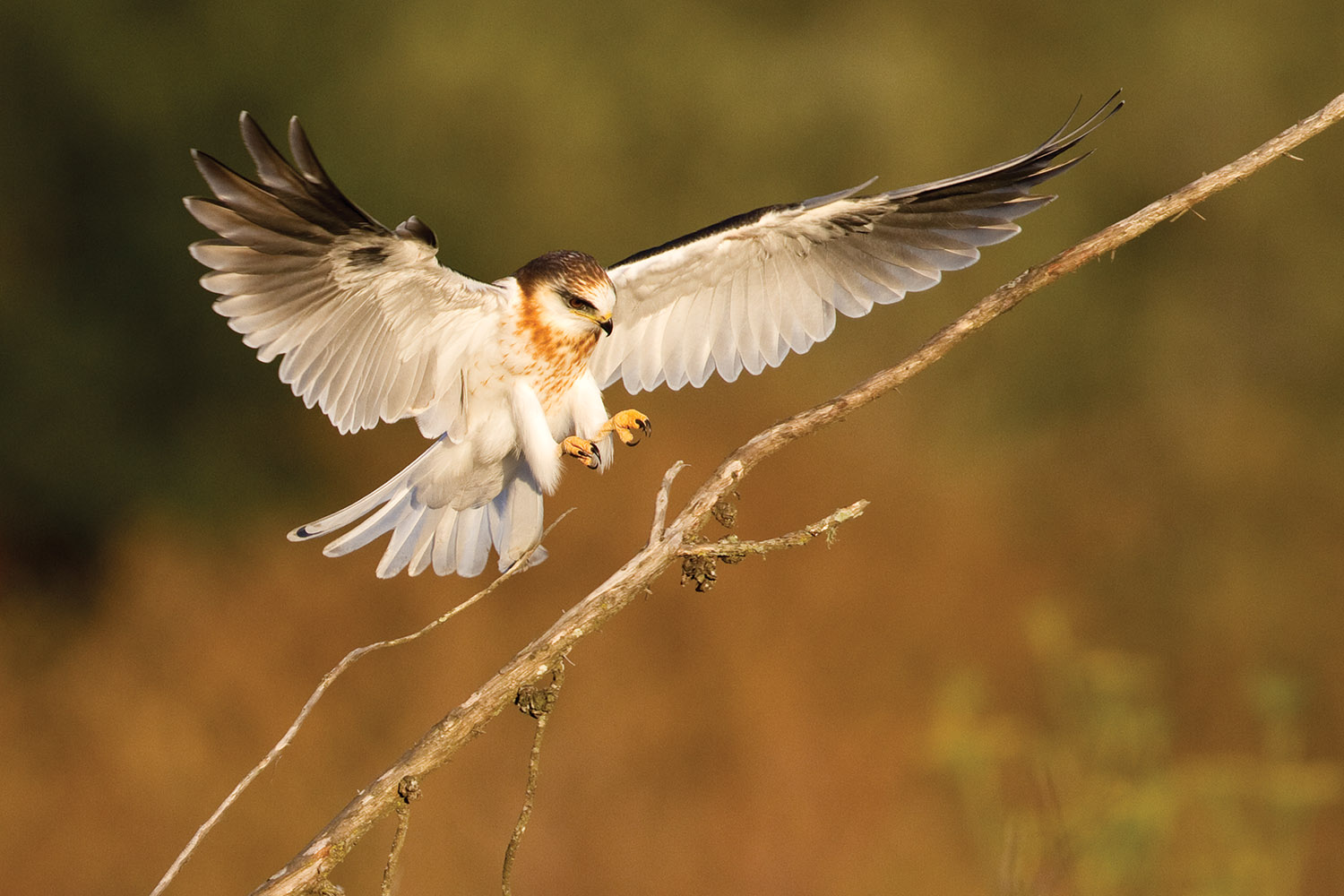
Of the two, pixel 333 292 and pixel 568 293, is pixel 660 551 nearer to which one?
pixel 568 293

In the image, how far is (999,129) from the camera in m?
8.69

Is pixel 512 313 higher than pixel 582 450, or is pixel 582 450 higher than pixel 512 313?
pixel 512 313

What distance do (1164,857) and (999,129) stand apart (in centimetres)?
560

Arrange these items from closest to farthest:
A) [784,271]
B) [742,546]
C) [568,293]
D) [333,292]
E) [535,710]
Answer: [535,710], [742,546], [333,292], [568,293], [784,271]

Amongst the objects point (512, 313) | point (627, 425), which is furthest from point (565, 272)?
point (627, 425)

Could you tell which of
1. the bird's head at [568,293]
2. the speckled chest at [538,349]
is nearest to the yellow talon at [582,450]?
the speckled chest at [538,349]

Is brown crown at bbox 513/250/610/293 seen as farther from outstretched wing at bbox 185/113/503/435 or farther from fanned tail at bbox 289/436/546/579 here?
fanned tail at bbox 289/436/546/579

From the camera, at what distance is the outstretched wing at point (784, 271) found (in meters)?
3.59

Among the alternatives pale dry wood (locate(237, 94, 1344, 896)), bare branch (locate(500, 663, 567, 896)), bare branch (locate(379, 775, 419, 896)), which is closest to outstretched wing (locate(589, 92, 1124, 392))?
pale dry wood (locate(237, 94, 1344, 896))

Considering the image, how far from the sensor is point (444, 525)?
3.72 meters

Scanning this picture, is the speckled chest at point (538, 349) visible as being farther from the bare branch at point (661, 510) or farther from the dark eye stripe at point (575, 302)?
the bare branch at point (661, 510)

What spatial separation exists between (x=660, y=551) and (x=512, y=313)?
46.3 inches

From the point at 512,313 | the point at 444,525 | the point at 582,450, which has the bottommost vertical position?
the point at 582,450

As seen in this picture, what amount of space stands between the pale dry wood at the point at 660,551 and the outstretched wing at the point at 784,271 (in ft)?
3.06
